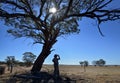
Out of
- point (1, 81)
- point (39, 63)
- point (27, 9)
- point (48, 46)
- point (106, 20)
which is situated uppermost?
point (27, 9)

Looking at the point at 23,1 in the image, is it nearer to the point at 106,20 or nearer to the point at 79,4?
the point at 79,4

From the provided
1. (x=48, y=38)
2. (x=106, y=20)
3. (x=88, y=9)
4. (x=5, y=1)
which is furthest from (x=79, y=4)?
(x=5, y=1)

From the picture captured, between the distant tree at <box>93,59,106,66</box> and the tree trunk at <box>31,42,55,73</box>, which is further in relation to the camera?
the distant tree at <box>93,59,106,66</box>

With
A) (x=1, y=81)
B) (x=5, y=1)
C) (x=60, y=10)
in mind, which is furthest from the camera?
(x=60, y=10)

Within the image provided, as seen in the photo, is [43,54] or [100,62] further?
[100,62]

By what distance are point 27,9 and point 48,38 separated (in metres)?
3.08

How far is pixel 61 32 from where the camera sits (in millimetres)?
24016

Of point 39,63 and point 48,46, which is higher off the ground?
point 48,46

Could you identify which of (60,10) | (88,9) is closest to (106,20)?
(88,9)

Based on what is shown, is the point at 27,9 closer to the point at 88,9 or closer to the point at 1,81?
the point at 88,9

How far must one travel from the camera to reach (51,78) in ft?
56.9

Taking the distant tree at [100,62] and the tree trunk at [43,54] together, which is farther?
the distant tree at [100,62]

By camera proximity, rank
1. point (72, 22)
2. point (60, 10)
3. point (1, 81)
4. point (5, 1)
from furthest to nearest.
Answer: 1. point (72, 22)
2. point (60, 10)
3. point (5, 1)
4. point (1, 81)

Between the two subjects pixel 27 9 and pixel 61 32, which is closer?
pixel 27 9
